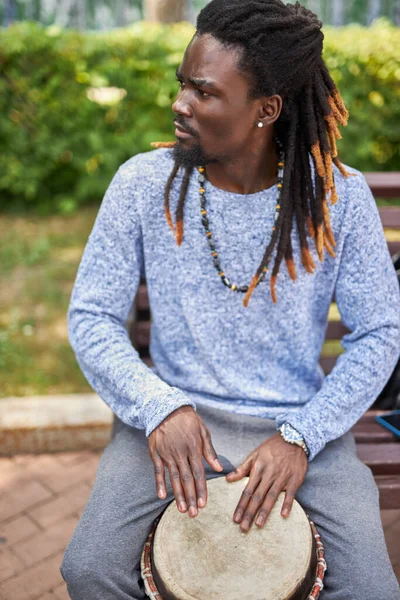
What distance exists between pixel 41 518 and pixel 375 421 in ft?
4.67

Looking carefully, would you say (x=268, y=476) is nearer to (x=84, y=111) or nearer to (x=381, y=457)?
(x=381, y=457)

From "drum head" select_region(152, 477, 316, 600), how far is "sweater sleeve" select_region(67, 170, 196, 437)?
42 centimetres

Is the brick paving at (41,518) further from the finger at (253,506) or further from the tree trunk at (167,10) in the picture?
the tree trunk at (167,10)

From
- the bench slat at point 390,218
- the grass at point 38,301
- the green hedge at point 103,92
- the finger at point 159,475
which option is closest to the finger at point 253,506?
the finger at point 159,475

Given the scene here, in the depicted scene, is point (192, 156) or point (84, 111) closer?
point (192, 156)

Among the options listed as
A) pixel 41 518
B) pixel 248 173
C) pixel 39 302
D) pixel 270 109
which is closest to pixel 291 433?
pixel 248 173

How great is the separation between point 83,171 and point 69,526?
3850 mm

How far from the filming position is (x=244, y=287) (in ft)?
7.83

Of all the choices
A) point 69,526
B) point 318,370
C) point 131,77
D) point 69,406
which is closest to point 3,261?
point 131,77

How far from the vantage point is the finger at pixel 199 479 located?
1.99m

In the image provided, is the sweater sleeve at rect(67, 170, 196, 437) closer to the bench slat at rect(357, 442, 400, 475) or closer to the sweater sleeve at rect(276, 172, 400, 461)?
the sweater sleeve at rect(276, 172, 400, 461)

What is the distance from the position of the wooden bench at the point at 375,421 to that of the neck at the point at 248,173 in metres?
0.67

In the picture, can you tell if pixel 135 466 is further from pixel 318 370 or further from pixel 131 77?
pixel 131 77

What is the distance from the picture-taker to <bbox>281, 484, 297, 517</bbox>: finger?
6.53 feet
